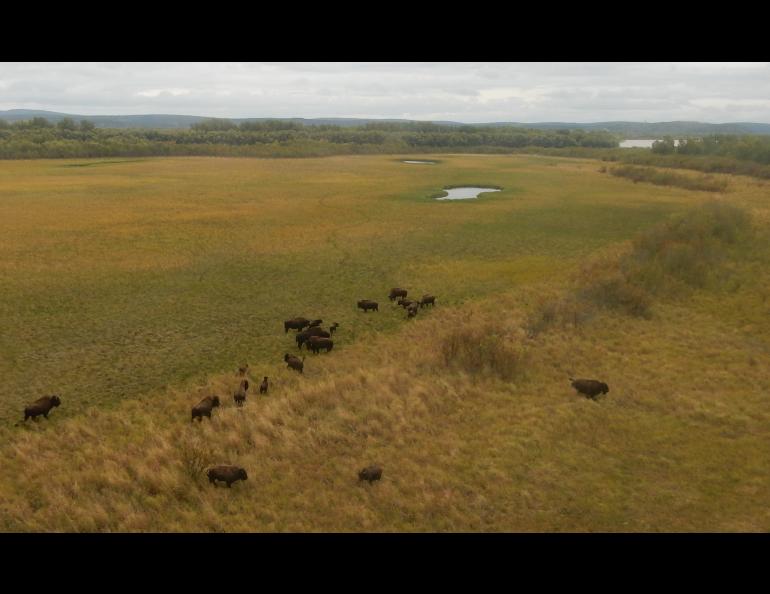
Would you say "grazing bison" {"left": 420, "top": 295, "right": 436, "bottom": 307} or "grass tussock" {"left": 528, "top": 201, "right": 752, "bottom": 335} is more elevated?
"grass tussock" {"left": 528, "top": 201, "right": 752, "bottom": 335}

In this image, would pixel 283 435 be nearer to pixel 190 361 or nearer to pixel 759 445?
pixel 190 361

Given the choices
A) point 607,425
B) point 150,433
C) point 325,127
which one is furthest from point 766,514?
point 325,127

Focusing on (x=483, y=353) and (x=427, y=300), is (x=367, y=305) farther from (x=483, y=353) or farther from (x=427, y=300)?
(x=483, y=353)

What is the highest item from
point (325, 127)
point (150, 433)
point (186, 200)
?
point (325, 127)

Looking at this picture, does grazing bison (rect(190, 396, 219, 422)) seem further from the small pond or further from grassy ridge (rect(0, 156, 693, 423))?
the small pond

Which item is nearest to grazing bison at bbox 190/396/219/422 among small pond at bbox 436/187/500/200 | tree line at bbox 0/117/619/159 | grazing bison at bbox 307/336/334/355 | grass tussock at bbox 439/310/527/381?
grazing bison at bbox 307/336/334/355
